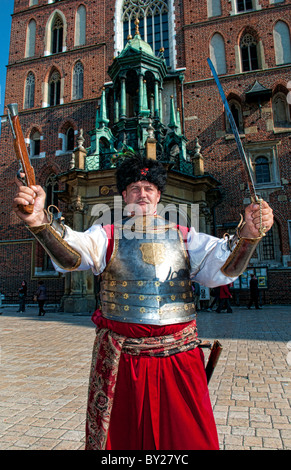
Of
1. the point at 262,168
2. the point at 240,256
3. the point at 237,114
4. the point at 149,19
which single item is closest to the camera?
the point at 240,256

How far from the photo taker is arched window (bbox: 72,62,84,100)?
2028 centimetres

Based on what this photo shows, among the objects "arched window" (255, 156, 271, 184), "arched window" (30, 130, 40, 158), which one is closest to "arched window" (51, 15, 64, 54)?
"arched window" (30, 130, 40, 158)

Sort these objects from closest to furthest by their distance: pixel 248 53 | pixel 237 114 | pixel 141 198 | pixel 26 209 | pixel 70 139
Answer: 1. pixel 26 209
2. pixel 141 198
3. pixel 237 114
4. pixel 248 53
5. pixel 70 139

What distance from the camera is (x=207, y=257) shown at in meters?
2.15

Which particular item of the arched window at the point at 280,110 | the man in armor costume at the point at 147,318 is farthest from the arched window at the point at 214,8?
the man in armor costume at the point at 147,318

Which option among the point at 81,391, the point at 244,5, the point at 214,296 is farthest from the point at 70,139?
the point at 81,391

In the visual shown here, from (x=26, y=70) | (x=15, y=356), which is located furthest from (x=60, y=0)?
(x=15, y=356)

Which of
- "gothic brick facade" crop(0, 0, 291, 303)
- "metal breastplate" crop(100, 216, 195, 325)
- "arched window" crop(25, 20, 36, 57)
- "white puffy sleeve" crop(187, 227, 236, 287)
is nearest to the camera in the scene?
"metal breastplate" crop(100, 216, 195, 325)

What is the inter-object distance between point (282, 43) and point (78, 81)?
11.9 metres

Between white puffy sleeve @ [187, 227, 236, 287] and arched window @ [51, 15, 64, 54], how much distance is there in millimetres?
23548

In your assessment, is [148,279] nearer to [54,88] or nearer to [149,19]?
[54,88]

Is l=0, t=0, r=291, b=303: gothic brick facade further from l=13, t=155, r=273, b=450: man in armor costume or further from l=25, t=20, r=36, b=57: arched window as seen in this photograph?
l=13, t=155, r=273, b=450: man in armor costume

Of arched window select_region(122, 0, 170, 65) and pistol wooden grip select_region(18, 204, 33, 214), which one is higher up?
arched window select_region(122, 0, 170, 65)

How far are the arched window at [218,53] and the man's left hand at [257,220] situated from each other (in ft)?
62.0
